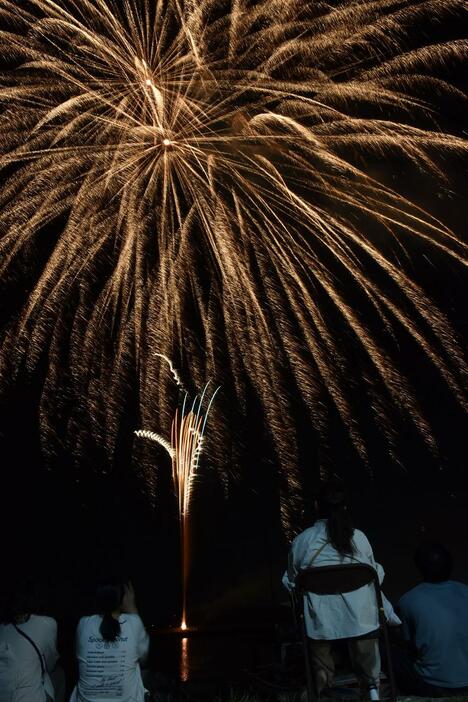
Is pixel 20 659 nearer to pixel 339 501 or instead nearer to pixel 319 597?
pixel 319 597

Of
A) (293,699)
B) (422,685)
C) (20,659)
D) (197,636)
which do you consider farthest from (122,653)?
(197,636)

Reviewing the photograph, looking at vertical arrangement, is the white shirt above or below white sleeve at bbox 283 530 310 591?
below

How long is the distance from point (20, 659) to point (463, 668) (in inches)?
106

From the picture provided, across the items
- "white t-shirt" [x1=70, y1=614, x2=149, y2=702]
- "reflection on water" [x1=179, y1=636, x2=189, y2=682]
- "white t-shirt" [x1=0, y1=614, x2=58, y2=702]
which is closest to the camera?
"white t-shirt" [x1=70, y1=614, x2=149, y2=702]

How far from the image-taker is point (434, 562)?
4.97 m

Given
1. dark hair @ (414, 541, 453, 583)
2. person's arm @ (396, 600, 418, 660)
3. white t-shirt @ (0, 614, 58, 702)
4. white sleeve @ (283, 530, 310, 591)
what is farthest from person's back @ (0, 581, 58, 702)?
dark hair @ (414, 541, 453, 583)

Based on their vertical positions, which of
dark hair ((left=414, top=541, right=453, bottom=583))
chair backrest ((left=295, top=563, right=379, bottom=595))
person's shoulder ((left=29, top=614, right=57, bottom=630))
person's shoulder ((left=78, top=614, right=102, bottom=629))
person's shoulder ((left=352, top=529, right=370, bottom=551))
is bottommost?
person's shoulder ((left=78, top=614, right=102, bottom=629))

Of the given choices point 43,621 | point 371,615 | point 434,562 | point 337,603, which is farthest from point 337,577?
point 43,621

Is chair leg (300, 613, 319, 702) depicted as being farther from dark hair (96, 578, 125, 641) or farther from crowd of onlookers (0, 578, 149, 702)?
dark hair (96, 578, 125, 641)

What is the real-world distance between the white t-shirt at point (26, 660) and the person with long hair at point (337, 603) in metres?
1.56

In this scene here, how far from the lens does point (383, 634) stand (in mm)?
4676

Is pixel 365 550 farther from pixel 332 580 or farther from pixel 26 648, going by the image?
pixel 26 648

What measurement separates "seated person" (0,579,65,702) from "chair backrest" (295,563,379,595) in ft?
5.68

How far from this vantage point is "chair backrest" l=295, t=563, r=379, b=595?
→ 4.52 m
